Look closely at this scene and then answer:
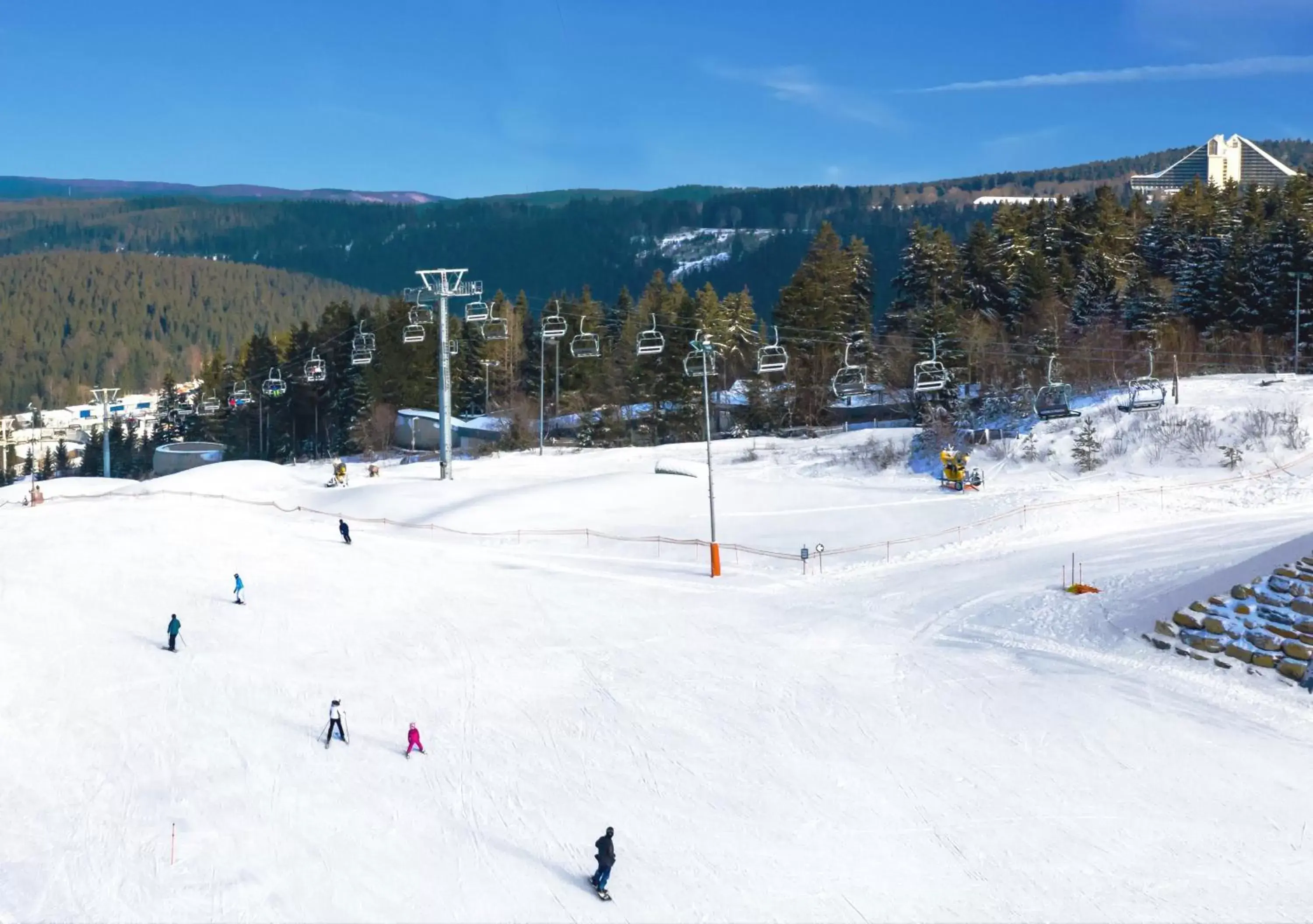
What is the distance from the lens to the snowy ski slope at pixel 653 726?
1460 centimetres

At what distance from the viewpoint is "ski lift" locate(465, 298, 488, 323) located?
4891cm

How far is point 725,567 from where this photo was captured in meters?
32.1

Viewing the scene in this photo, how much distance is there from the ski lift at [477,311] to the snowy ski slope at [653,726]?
15.1 meters

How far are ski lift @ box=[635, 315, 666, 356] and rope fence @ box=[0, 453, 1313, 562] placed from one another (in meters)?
10.4

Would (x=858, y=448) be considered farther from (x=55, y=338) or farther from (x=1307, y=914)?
(x=55, y=338)

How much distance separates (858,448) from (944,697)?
26975 mm

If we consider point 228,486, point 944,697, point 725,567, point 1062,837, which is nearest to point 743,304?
point 228,486

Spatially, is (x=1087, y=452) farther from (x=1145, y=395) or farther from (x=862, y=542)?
(x=862, y=542)

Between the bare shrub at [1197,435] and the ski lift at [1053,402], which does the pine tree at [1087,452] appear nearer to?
the ski lift at [1053,402]

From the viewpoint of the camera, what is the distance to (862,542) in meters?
33.5

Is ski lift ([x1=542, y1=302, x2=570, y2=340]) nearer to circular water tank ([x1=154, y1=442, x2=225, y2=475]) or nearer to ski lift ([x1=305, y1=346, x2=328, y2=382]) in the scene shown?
ski lift ([x1=305, y1=346, x2=328, y2=382])

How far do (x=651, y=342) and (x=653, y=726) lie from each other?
117 ft

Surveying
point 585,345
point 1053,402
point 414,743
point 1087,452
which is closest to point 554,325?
point 585,345

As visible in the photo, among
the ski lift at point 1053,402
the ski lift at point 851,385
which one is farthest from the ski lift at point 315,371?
the ski lift at point 1053,402
